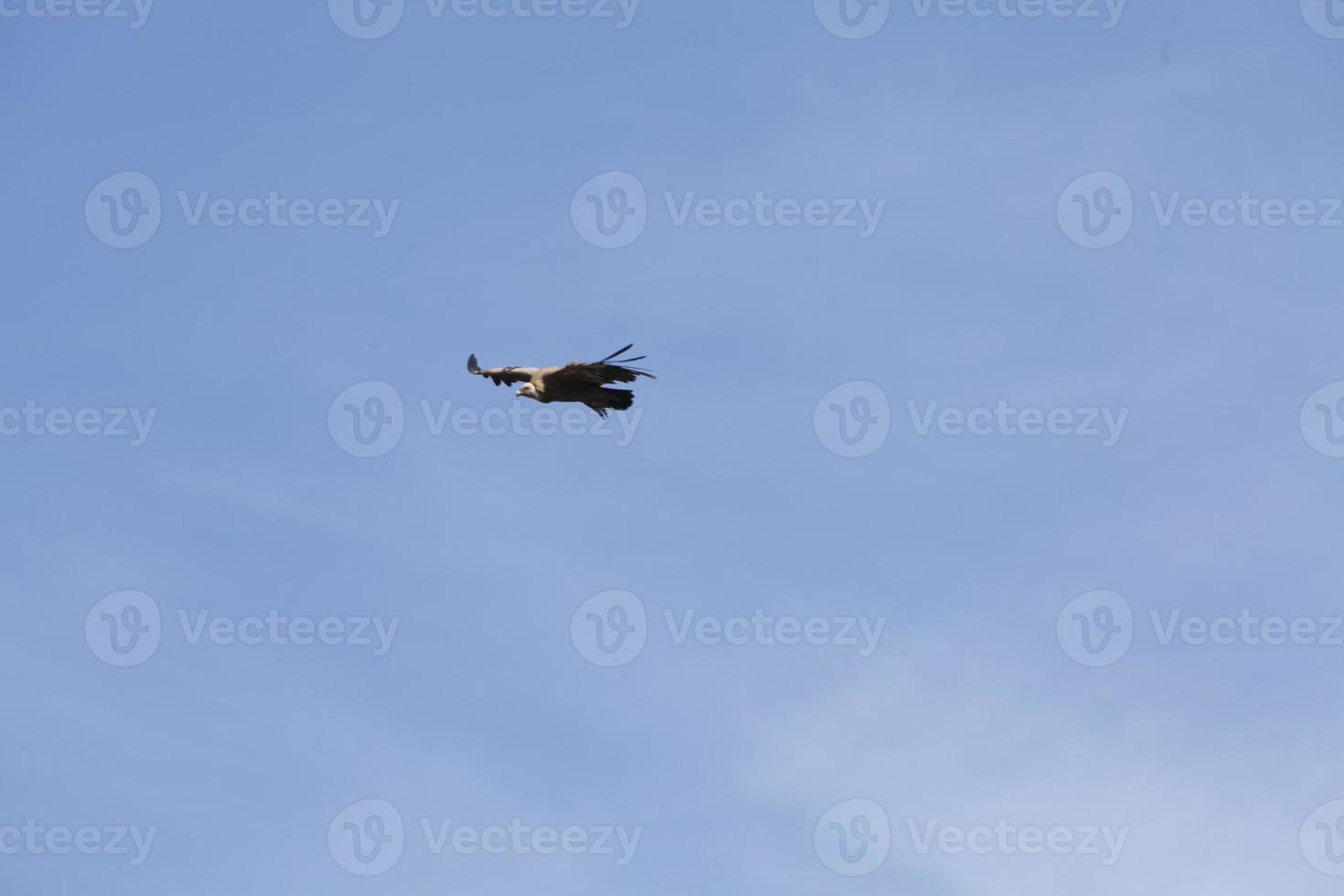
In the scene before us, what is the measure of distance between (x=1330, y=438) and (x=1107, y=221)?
8.81m

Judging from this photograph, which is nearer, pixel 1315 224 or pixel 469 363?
pixel 469 363

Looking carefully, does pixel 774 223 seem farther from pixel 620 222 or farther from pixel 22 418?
pixel 22 418

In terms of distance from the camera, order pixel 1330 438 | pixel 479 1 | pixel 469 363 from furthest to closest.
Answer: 1. pixel 1330 438
2. pixel 479 1
3. pixel 469 363

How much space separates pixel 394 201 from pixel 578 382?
14488 millimetres

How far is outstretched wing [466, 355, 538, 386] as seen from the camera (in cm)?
4574

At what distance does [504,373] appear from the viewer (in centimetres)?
4706

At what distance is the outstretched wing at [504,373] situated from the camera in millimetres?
45744

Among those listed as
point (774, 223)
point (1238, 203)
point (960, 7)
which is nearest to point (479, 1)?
point (774, 223)

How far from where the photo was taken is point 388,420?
55.1m

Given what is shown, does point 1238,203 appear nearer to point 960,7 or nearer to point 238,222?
point 960,7

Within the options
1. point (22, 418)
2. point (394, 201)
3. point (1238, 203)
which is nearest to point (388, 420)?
point (394, 201)

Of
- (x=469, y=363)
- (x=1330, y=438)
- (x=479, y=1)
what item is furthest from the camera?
(x=1330, y=438)

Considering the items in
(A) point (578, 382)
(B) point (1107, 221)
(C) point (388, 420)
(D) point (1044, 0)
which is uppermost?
(D) point (1044, 0)

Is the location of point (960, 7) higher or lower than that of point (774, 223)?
higher
